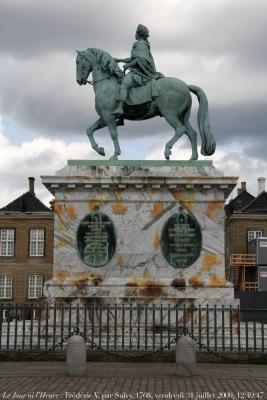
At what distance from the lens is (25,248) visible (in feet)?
193

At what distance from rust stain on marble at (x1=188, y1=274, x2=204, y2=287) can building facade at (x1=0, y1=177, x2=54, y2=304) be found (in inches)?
1619

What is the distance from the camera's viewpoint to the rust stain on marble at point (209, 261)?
18.5 metres

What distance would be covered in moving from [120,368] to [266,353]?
12.0ft

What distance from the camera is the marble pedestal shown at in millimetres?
18234

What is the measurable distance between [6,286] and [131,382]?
156 ft

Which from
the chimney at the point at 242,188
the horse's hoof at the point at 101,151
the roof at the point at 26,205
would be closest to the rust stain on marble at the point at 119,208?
the horse's hoof at the point at 101,151

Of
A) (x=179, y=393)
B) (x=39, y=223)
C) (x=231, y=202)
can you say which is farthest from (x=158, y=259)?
(x=231, y=202)

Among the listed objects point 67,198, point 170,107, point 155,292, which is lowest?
point 155,292

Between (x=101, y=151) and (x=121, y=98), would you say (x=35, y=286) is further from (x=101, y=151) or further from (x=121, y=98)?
(x=121, y=98)

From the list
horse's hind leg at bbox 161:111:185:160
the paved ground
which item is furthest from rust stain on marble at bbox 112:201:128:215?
the paved ground

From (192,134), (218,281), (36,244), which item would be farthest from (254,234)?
(218,281)

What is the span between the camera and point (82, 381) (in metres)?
12.3

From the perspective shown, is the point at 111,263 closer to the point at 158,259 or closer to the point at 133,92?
the point at 158,259

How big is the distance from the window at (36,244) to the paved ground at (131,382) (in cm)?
4418
